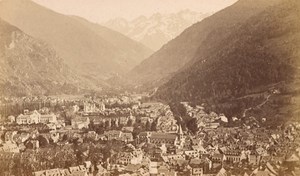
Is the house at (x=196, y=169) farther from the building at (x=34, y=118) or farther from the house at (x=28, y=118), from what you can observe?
the house at (x=28, y=118)

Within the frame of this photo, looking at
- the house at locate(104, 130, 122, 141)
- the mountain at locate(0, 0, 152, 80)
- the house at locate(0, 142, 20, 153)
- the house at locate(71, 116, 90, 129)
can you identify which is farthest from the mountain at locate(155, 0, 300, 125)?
the house at locate(0, 142, 20, 153)

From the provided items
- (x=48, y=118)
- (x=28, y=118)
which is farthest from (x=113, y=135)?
(x=28, y=118)

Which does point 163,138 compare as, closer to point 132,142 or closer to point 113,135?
point 132,142

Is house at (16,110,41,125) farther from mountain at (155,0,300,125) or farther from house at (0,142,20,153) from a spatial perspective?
mountain at (155,0,300,125)

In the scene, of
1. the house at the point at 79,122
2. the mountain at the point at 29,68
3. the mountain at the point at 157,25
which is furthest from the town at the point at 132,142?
the mountain at the point at 157,25

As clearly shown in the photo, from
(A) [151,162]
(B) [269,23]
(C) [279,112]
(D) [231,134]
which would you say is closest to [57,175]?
(A) [151,162]

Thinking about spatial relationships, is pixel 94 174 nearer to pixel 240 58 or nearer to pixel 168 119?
pixel 168 119
